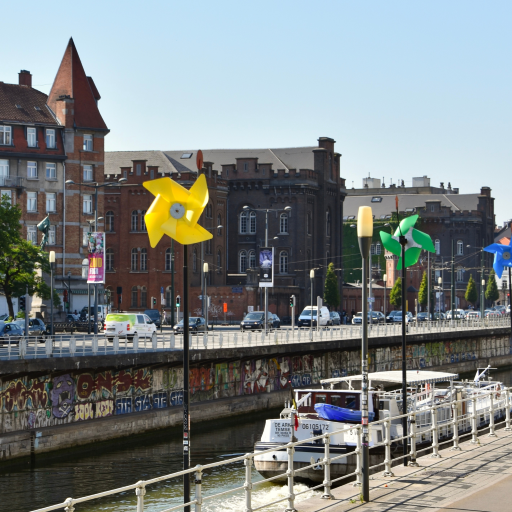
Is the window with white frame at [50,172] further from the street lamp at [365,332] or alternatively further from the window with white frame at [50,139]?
the street lamp at [365,332]

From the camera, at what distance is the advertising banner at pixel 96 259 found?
43094 mm

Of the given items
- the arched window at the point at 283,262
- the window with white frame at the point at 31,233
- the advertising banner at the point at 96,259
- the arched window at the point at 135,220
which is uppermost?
the arched window at the point at 135,220

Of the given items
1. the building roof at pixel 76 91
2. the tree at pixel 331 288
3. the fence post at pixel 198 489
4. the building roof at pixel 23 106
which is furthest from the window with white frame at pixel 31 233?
the fence post at pixel 198 489

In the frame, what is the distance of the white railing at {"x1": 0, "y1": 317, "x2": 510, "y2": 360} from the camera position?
106ft

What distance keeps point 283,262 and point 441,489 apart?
281ft

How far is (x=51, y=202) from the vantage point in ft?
257

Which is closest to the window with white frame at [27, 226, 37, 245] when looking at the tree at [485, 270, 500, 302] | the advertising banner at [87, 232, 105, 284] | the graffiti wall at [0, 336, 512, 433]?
the graffiti wall at [0, 336, 512, 433]

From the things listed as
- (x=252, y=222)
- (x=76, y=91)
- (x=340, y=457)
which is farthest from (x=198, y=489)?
(x=252, y=222)

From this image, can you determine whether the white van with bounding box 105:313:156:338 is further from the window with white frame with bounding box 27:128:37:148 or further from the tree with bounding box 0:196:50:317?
the window with white frame with bounding box 27:128:37:148

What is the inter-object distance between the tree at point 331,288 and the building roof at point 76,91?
31071 mm

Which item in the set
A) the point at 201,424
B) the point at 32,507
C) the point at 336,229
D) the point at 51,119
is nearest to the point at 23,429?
the point at 32,507

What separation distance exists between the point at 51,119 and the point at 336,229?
40066 mm

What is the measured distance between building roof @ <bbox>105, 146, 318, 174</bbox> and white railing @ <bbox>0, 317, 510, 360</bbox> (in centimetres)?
3017

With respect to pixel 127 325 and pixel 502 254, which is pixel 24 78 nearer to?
pixel 127 325
